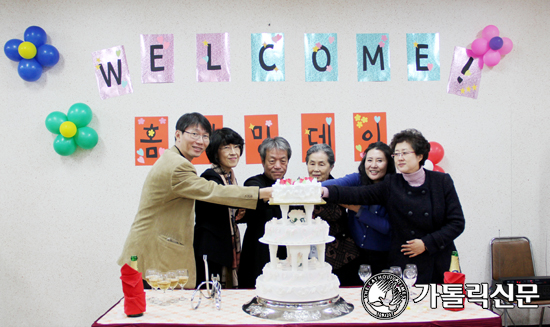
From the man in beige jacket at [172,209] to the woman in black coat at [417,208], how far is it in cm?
71

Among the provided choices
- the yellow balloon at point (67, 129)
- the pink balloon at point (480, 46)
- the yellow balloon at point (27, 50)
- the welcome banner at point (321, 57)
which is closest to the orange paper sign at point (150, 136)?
the yellow balloon at point (67, 129)

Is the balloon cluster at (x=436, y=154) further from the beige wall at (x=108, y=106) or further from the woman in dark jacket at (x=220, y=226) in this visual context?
the woman in dark jacket at (x=220, y=226)

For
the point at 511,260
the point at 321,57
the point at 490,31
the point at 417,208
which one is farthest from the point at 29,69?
the point at 511,260

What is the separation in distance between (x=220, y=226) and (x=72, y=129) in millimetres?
2049

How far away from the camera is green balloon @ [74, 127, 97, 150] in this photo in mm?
4074

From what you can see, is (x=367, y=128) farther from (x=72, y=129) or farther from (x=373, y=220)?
(x=72, y=129)

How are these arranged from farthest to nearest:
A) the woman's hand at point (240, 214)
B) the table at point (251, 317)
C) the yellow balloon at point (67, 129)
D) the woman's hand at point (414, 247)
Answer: the yellow balloon at point (67, 129)
the woman's hand at point (240, 214)
the woman's hand at point (414, 247)
the table at point (251, 317)

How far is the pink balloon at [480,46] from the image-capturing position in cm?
418

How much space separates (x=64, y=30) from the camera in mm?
4246

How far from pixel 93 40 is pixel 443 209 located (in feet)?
12.1

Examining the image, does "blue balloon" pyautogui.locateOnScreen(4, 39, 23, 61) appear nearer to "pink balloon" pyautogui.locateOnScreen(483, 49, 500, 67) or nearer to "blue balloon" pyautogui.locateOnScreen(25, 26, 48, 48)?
"blue balloon" pyautogui.locateOnScreen(25, 26, 48, 48)

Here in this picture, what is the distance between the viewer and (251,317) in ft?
7.07

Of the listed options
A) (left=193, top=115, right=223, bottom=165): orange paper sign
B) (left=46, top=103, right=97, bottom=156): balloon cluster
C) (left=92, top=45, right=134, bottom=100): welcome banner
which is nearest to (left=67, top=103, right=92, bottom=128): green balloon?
(left=46, top=103, right=97, bottom=156): balloon cluster

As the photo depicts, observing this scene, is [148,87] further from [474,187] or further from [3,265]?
[474,187]
